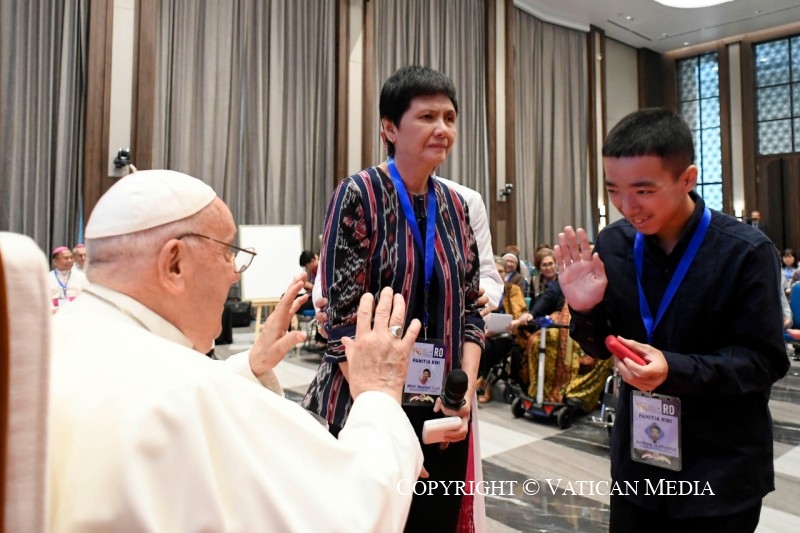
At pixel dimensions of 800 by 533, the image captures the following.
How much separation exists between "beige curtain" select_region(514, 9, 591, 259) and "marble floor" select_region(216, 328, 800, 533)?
776 centimetres

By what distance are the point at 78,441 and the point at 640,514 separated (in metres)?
1.23

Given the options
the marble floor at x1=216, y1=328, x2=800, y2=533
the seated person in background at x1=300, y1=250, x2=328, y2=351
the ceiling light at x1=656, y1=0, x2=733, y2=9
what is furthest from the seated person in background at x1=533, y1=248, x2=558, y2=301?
the ceiling light at x1=656, y1=0, x2=733, y2=9

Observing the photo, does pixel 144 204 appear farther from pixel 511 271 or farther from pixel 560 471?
pixel 511 271

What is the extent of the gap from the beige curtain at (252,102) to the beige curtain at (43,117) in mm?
1039

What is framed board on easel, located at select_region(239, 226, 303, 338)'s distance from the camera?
7.55 m

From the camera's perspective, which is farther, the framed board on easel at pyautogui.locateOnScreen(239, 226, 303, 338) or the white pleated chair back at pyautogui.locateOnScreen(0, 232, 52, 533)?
the framed board on easel at pyautogui.locateOnScreen(239, 226, 303, 338)

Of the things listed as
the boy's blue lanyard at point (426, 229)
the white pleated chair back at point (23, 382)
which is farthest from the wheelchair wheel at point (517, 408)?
the white pleated chair back at point (23, 382)

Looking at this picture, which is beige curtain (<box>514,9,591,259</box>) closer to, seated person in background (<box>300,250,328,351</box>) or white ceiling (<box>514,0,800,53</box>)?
white ceiling (<box>514,0,800,53</box>)

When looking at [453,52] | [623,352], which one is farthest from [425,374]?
[453,52]

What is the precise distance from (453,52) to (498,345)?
773 centimetres

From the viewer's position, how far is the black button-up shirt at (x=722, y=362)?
1.23 meters

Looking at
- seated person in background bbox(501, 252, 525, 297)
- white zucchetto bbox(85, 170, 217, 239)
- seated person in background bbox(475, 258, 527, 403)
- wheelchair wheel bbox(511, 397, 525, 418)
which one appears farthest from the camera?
seated person in background bbox(501, 252, 525, 297)

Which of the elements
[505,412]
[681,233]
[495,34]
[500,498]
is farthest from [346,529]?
[495,34]

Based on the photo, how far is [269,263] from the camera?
7930 mm
